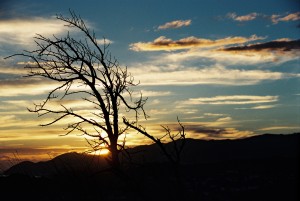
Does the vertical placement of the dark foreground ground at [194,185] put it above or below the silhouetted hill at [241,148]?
below

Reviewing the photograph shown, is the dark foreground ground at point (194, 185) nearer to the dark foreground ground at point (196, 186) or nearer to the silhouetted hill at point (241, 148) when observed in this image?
the dark foreground ground at point (196, 186)

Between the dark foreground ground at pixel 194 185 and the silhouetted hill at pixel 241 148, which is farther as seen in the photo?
the silhouetted hill at pixel 241 148

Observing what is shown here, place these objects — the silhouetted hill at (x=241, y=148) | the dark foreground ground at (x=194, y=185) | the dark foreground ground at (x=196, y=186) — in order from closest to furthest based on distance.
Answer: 1. the dark foreground ground at (x=194, y=185)
2. the dark foreground ground at (x=196, y=186)
3. the silhouetted hill at (x=241, y=148)

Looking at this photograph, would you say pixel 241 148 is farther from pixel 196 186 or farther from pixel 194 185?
pixel 196 186

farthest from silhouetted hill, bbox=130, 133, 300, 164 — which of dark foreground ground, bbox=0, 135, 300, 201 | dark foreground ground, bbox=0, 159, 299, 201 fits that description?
dark foreground ground, bbox=0, 159, 299, 201

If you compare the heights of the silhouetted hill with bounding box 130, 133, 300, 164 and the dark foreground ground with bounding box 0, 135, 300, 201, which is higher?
the silhouetted hill with bounding box 130, 133, 300, 164

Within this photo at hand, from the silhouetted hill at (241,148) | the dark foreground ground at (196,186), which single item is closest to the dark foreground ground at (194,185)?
the dark foreground ground at (196,186)

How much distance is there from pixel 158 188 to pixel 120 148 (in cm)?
2177

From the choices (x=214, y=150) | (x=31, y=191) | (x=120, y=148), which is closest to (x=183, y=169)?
(x=31, y=191)

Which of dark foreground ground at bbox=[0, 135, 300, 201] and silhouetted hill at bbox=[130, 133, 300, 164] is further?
silhouetted hill at bbox=[130, 133, 300, 164]

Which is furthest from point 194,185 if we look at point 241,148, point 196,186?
point 241,148

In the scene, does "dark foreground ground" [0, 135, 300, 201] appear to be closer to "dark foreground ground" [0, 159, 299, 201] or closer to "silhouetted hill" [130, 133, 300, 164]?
"dark foreground ground" [0, 159, 299, 201]

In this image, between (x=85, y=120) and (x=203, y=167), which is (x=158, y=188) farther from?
(x=85, y=120)

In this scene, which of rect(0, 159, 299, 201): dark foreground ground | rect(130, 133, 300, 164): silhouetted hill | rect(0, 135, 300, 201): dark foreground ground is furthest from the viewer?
rect(130, 133, 300, 164): silhouetted hill
